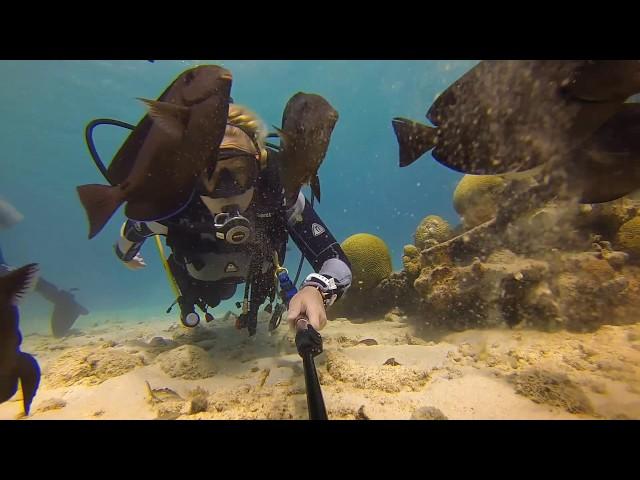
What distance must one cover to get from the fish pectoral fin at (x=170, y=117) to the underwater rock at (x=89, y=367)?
2.16m

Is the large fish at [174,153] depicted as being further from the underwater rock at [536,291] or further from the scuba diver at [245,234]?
the underwater rock at [536,291]

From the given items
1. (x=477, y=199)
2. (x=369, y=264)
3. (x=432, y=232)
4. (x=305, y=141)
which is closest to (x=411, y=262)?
(x=369, y=264)

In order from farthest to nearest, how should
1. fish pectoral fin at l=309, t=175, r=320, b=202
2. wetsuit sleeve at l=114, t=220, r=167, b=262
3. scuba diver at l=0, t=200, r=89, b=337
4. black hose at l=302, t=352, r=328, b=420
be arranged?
scuba diver at l=0, t=200, r=89, b=337 → wetsuit sleeve at l=114, t=220, r=167, b=262 → fish pectoral fin at l=309, t=175, r=320, b=202 → black hose at l=302, t=352, r=328, b=420

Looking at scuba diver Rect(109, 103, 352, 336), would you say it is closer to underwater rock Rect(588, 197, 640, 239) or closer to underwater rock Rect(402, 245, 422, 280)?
underwater rock Rect(402, 245, 422, 280)

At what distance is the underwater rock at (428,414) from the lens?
170 centimetres

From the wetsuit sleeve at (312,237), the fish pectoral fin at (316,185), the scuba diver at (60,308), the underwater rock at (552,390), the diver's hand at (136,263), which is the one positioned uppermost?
the fish pectoral fin at (316,185)

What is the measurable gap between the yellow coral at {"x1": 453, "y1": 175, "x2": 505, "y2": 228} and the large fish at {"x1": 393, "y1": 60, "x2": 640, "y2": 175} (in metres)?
3.13

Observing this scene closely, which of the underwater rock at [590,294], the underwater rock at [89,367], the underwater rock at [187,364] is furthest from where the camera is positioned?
the underwater rock at [590,294]

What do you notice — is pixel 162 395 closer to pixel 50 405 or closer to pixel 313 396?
pixel 50 405

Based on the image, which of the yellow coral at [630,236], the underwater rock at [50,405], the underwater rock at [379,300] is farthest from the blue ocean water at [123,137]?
the yellow coral at [630,236]

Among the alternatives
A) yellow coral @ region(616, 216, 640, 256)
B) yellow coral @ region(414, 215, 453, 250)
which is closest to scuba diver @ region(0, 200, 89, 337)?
yellow coral @ region(414, 215, 453, 250)

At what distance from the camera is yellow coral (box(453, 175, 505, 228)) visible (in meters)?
4.95

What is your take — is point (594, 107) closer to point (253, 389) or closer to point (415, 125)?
point (415, 125)
